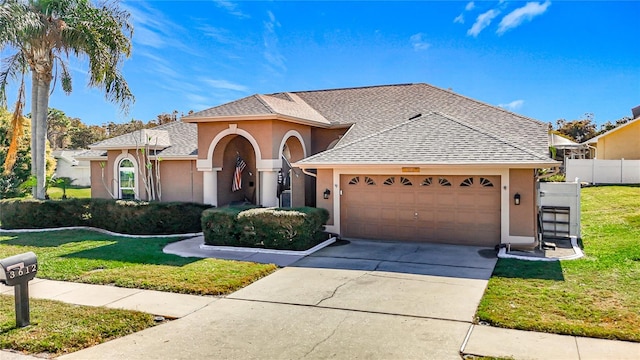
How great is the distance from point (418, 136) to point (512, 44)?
6597 mm

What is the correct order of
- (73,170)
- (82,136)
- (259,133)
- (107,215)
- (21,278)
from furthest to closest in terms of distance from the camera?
(82,136) < (73,170) < (107,215) < (259,133) < (21,278)

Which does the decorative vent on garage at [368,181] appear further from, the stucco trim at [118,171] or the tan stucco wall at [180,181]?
the stucco trim at [118,171]

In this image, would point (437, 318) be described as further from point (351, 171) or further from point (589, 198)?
point (589, 198)

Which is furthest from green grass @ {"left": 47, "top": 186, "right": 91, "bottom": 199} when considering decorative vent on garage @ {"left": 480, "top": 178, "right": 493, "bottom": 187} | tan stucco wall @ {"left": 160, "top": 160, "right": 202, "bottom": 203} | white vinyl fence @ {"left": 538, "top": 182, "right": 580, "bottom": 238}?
white vinyl fence @ {"left": 538, "top": 182, "right": 580, "bottom": 238}

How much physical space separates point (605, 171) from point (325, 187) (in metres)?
19.6

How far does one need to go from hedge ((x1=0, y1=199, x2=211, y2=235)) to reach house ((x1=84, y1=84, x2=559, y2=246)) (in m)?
1.63

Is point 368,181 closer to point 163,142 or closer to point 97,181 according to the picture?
point 163,142

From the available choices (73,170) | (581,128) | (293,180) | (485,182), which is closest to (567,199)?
(485,182)

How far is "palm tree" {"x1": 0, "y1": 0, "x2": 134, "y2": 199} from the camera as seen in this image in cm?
1650

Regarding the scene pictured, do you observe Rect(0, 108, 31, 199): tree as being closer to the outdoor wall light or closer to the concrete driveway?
the outdoor wall light

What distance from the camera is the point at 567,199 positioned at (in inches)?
533

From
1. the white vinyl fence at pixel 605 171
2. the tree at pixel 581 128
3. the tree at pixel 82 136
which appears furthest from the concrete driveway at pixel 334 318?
the tree at pixel 82 136

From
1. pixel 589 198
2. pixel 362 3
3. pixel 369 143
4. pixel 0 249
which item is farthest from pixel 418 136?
pixel 0 249

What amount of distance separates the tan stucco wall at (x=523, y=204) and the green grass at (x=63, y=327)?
31.5 ft
